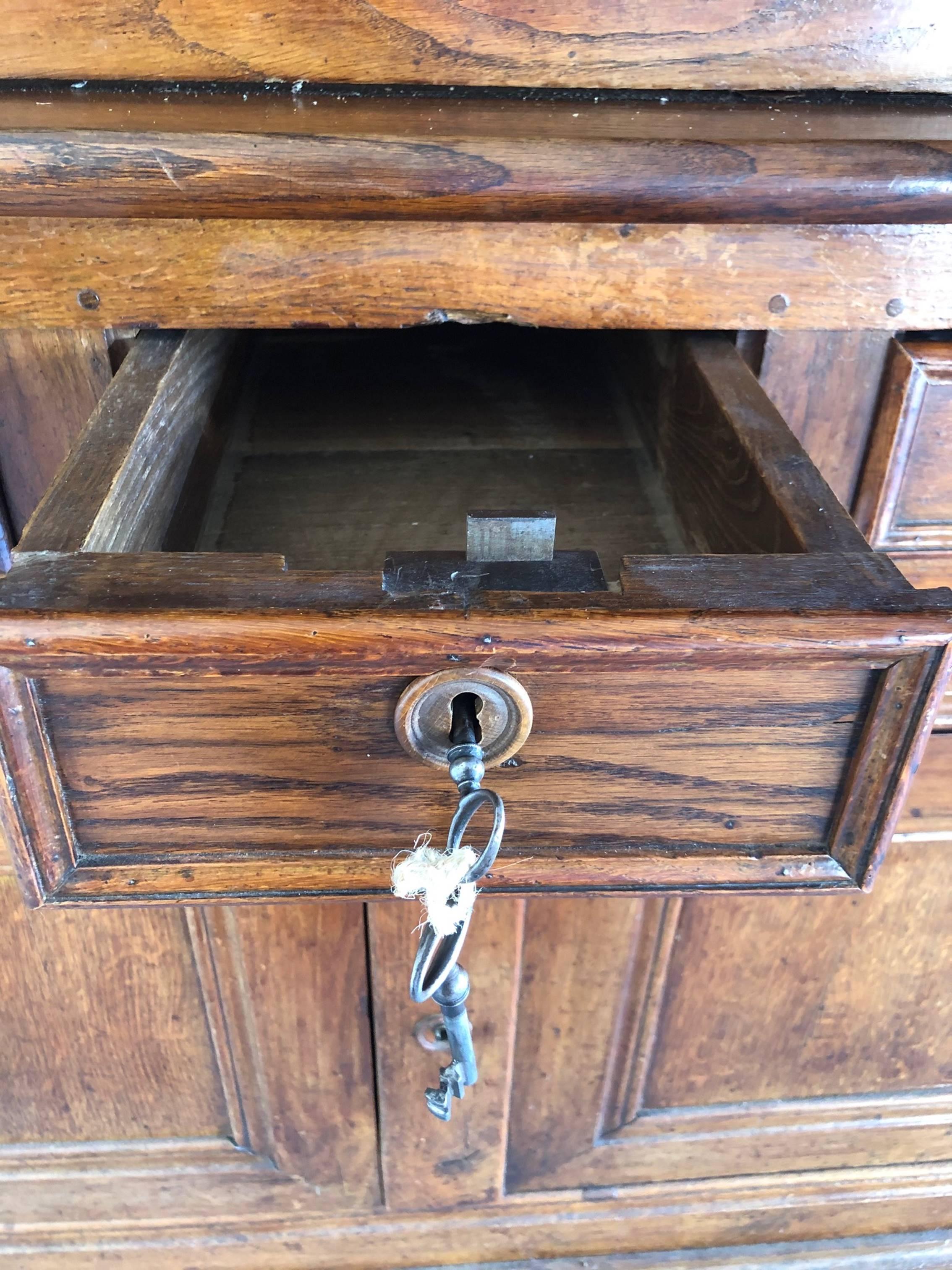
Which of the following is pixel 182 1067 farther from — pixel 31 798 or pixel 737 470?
pixel 737 470

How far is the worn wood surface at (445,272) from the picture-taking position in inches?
21.3

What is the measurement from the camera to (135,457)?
1.59ft

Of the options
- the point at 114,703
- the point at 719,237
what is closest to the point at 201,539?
the point at 114,703

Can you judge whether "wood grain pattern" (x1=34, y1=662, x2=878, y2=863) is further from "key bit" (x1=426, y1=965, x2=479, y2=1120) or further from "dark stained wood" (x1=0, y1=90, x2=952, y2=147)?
"dark stained wood" (x1=0, y1=90, x2=952, y2=147)

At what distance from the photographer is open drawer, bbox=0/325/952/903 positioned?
14.9 inches

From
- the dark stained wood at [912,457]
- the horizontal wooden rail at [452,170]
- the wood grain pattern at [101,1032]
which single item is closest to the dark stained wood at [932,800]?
the dark stained wood at [912,457]

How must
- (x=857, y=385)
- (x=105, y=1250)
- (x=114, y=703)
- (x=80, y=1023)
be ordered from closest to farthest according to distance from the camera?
(x=114, y=703), (x=857, y=385), (x=80, y=1023), (x=105, y=1250)

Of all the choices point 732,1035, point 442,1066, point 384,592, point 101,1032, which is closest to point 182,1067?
point 101,1032

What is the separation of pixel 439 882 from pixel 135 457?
0.26 m

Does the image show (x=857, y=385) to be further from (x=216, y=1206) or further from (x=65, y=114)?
(x=216, y=1206)

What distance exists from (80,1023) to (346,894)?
14.8 inches

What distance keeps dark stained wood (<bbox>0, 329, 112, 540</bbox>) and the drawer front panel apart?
250 millimetres

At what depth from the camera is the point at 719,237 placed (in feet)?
1.82

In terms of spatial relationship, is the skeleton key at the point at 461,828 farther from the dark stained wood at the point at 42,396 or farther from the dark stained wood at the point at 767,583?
the dark stained wood at the point at 42,396
